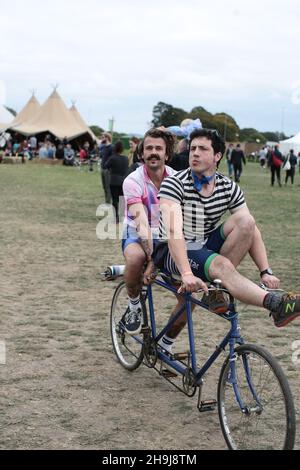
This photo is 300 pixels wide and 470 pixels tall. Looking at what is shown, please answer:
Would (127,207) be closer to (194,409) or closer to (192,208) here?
(192,208)

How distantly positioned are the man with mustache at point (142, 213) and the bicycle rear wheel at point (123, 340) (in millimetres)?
259

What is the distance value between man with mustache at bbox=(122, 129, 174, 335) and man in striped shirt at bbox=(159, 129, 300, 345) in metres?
0.35

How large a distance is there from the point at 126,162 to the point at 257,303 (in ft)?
37.4

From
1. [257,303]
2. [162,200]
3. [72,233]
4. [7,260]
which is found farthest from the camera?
[72,233]

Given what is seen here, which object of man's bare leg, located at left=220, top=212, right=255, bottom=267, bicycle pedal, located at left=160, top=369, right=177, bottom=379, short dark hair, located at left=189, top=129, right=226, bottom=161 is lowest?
bicycle pedal, located at left=160, top=369, right=177, bottom=379

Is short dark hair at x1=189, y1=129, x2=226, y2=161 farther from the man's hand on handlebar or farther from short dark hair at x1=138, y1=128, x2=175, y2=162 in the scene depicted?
the man's hand on handlebar

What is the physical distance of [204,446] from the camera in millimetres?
4035

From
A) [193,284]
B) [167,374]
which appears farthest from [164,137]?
[167,374]

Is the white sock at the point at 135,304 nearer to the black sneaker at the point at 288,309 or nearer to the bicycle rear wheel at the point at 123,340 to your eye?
the bicycle rear wheel at the point at 123,340

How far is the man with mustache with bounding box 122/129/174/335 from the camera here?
4.90 metres

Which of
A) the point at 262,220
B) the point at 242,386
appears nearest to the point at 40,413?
the point at 242,386

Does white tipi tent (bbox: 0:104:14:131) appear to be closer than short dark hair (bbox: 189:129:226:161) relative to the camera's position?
No

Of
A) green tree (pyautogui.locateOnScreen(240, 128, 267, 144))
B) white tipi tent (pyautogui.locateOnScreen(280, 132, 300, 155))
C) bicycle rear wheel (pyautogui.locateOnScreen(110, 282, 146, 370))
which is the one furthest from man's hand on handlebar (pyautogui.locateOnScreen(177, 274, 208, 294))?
green tree (pyautogui.locateOnScreen(240, 128, 267, 144))

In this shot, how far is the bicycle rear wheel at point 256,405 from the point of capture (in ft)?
11.8
